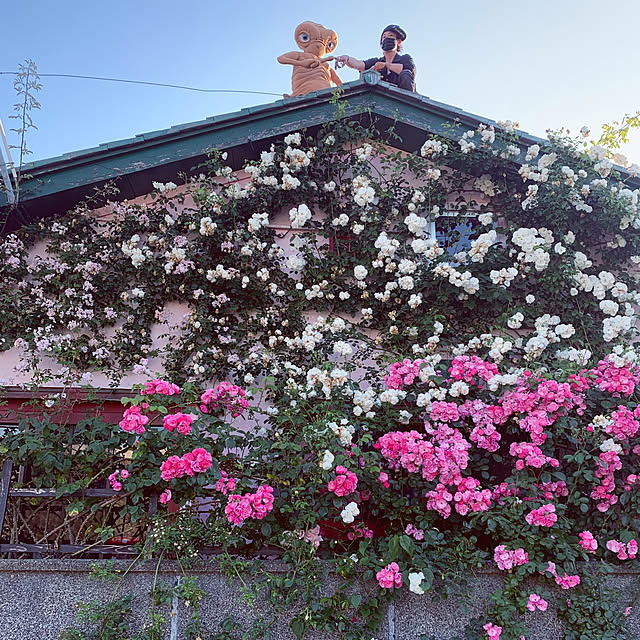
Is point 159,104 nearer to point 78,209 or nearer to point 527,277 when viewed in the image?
point 78,209

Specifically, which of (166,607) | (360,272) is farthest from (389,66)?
(166,607)

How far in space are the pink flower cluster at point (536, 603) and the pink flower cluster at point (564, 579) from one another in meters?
0.15

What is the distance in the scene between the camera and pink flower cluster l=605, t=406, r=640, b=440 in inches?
141

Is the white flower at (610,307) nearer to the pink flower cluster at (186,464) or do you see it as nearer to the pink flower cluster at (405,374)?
the pink flower cluster at (405,374)

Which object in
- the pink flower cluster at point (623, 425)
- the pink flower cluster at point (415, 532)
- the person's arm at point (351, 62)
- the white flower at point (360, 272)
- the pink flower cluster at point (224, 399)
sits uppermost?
the person's arm at point (351, 62)

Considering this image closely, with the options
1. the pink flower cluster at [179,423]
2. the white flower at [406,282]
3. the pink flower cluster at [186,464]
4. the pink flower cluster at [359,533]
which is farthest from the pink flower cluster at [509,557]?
the white flower at [406,282]

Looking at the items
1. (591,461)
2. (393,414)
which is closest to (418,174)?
(393,414)

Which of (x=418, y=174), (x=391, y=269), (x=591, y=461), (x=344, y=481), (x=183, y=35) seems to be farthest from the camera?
(x=183, y=35)

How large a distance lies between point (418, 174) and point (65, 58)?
396cm

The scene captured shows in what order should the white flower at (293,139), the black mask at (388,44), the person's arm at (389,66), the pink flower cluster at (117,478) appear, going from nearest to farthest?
1. the pink flower cluster at (117,478)
2. the white flower at (293,139)
3. the person's arm at (389,66)
4. the black mask at (388,44)

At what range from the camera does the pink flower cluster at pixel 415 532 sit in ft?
11.8

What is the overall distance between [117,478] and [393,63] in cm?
597

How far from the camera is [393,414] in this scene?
420 cm

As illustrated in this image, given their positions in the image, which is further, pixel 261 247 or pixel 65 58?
pixel 65 58
